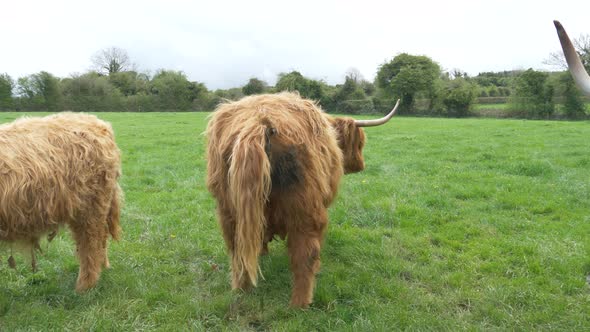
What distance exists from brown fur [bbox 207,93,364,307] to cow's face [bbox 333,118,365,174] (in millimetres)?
1172

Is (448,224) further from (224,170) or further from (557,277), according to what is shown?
(224,170)

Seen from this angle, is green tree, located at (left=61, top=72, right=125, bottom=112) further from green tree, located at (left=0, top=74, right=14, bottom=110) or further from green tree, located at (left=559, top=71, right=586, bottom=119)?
green tree, located at (left=559, top=71, right=586, bottom=119)

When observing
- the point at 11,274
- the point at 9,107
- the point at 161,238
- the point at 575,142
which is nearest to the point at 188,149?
the point at 161,238

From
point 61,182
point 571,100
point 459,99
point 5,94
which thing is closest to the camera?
point 61,182

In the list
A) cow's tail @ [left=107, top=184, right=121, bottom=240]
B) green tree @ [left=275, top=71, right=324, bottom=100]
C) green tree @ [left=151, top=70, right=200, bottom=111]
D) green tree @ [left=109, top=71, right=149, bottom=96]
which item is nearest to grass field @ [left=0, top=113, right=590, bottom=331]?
cow's tail @ [left=107, top=184, right=121, bottom=240]

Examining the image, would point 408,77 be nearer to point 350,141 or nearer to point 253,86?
point 253,86

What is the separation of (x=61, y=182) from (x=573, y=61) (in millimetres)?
3697

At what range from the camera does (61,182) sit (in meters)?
3.43

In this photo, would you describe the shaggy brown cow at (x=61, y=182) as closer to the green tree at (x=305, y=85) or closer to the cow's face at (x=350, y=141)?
the cow's face at (x=350, y=141)

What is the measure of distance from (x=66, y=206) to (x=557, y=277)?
451 cm

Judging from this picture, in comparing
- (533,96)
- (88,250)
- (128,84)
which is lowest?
(88,250)

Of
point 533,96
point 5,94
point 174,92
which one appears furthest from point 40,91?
point 533,96

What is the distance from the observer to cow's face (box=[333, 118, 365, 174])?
16.0ft

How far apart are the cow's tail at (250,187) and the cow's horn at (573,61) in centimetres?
187
